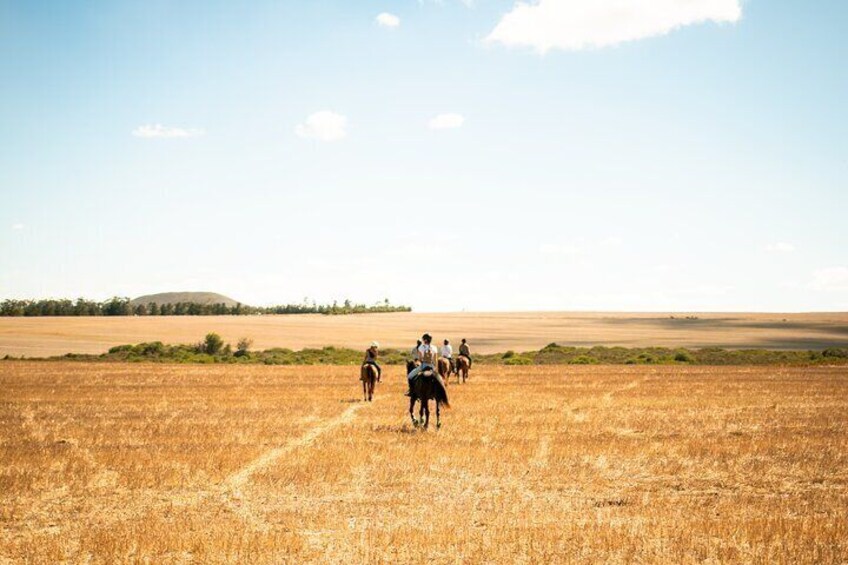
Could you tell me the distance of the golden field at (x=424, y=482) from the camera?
31.4 feet

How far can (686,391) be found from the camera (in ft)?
103

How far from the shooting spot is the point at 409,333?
320 feet

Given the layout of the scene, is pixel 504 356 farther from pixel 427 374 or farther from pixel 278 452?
pixel 278 452

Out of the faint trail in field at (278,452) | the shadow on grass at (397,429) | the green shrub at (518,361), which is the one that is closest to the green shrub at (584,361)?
the green shrub at (518,361)

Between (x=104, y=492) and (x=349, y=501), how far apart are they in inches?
170

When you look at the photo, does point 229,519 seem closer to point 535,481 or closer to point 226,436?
point 535,481

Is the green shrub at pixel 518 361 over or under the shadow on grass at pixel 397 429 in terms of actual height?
under

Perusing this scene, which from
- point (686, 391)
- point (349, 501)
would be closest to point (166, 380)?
point (686, 391)

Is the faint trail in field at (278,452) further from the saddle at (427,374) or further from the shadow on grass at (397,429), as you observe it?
the saddle at (427,374)

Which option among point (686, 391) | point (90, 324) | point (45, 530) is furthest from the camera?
point (90, 324)

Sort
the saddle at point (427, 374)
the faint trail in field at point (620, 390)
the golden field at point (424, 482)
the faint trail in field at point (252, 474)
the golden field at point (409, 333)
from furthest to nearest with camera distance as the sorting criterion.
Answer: the golden field at point (409, 333)
the faint trail in field at point (620, 390)
the saddle at point (427, 374)
the faint trail in field at point (252, 474)
the golden field at point (424, 482)

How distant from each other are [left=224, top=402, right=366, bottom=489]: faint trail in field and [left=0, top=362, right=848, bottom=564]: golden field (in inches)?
2.5

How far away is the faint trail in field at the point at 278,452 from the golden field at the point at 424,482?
0.06 meters

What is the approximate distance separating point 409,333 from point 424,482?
8438 cm
